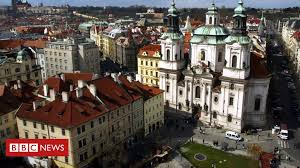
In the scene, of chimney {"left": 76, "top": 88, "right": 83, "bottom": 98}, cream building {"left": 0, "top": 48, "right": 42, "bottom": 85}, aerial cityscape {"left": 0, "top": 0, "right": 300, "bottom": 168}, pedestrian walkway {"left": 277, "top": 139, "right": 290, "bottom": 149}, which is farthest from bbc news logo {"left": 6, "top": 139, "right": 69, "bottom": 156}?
pedestrian walkway {"left": 277, "top": 139, "right": 290, "bottom": 149}

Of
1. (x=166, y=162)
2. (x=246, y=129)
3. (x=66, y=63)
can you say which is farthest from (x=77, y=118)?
(x=66, y=63)

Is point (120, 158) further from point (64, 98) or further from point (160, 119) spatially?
point (160, 119)

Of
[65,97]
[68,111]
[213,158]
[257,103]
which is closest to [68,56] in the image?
[65,97]

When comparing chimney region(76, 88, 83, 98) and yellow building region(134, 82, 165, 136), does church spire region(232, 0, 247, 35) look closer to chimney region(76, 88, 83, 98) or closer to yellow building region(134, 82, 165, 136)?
yellow building region(134, 82, 165, 136)

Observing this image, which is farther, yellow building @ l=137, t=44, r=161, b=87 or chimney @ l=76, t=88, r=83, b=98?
yellow building @ l=137, t=44, r=161, b=87

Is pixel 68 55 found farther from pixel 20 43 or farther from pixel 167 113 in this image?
pixel 167 113

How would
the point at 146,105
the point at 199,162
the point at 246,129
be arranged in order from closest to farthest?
the point at 199,162
the point at 146,105
the point at 246,129

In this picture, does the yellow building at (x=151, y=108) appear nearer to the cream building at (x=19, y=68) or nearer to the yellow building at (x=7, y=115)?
the yellow building at (x=7, y=115)
